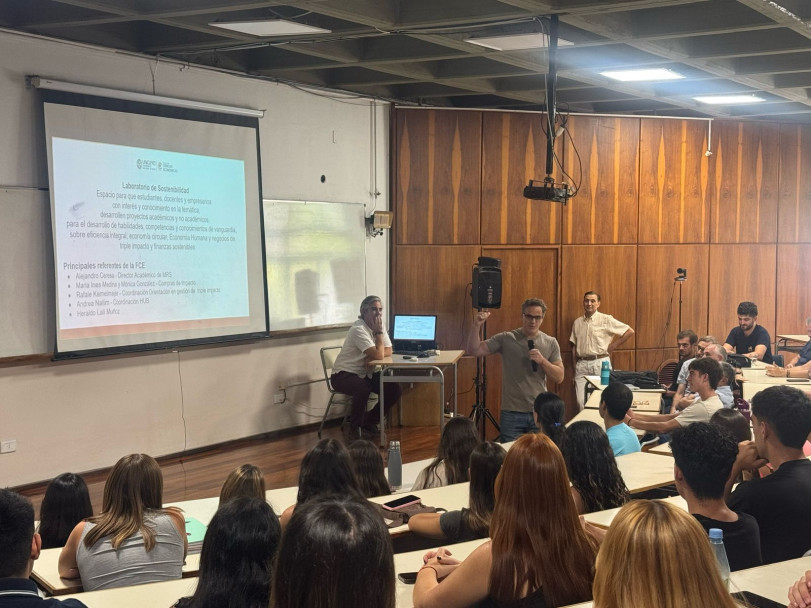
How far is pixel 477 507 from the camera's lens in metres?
3.15

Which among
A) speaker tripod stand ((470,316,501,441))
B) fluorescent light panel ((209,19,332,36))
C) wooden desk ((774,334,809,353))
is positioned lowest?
speaker tripod stand ((470,316,501,441))

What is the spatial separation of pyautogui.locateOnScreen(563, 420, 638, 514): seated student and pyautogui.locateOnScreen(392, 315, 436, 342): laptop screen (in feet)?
16.2

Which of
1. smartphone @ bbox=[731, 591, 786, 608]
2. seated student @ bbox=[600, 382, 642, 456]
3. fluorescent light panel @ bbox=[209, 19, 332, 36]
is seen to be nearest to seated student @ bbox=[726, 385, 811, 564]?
smartphone @ bbox=[731, 591, 786, 608]

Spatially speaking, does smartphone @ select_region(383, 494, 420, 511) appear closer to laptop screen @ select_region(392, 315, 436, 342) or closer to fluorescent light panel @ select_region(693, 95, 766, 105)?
laptop screen @ select_region(392, 315, 436, 342)

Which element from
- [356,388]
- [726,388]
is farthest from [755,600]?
[356,388]

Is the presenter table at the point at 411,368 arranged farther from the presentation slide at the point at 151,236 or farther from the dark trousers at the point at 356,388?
the presentation slide at the point at 151,236

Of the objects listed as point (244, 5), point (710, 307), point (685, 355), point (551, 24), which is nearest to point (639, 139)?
point (710, 307)

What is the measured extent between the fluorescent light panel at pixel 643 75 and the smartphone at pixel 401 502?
5.16 metres

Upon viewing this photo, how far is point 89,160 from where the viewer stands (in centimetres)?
647

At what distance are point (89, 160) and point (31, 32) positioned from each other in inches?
37.9

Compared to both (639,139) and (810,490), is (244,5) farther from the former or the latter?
(639,139)

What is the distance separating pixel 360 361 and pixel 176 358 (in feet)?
5.49

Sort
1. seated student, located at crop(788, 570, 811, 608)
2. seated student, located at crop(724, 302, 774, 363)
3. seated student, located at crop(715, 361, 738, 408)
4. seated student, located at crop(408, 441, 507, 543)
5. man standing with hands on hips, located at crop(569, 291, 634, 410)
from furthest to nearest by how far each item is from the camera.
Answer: man standing with hands on hips, located at crop(569, 291, 634, 410), seated student, located at crop(724, 302, 774, 363), seated student, located at crop(715, 361, 738, 408), seated student, located at crop(408, 441, 507, 543), seated student, located at crop(788, 570, 811, 608)

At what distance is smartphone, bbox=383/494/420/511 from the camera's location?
360 cm
